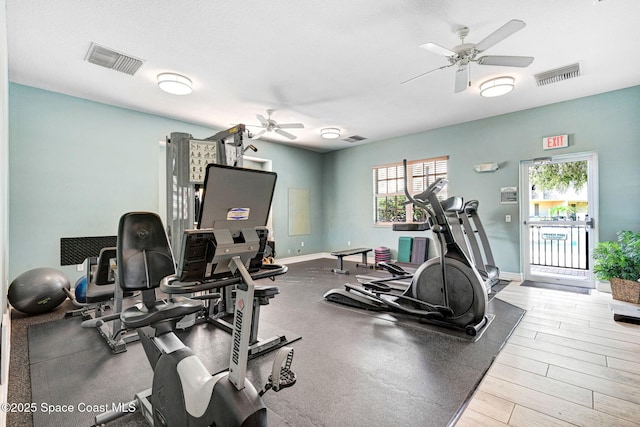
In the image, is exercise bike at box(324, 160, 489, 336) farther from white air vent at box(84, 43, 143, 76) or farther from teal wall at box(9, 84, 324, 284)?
teal wall at box(9, 84, 324, 284)

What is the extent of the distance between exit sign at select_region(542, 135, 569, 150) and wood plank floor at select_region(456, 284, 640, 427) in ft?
9.25

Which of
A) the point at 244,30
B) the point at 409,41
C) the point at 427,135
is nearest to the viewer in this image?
the point at 244,30

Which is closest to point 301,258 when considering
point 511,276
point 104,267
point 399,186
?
point 399,186

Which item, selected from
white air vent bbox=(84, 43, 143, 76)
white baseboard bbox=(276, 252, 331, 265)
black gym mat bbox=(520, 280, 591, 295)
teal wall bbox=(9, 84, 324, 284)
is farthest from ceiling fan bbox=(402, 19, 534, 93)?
white baseboard bbox=(276, 252, 331, 265)

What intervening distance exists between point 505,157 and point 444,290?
3.67m

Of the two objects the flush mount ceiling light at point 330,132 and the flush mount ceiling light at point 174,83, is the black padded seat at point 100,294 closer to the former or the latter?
the flush mount ceiling light at point 174,83

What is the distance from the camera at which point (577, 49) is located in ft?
11.0

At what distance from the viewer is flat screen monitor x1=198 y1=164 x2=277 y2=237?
139 cm

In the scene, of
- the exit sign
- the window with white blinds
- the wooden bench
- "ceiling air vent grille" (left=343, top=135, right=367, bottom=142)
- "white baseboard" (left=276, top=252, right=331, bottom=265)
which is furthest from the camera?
"white baseboard" (left=276, top=252, right=331, bottom=265)

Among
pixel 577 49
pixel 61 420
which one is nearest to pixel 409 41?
pixel 577 49

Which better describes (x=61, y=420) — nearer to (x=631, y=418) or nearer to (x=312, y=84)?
(x=631, y=418)

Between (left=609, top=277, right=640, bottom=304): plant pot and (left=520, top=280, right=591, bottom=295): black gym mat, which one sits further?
(left=520, top=280, right=591, bottom=295): black gym mat

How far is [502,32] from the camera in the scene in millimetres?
2473

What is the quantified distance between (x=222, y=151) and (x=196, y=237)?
2203 millimetres
